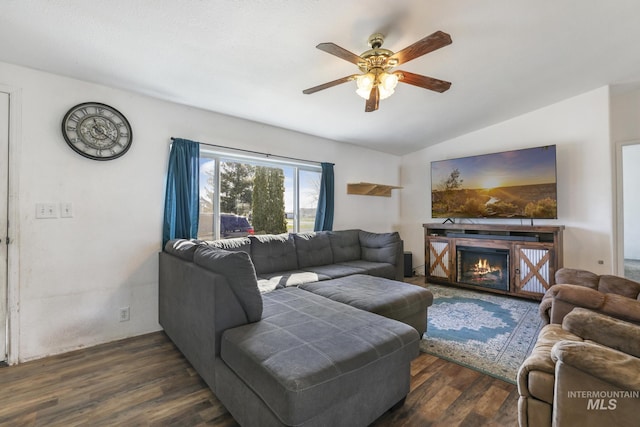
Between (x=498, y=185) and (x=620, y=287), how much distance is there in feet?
7.86

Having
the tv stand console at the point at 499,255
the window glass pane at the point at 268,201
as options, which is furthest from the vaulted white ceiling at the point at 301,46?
the tv stand console at the point at 499,255

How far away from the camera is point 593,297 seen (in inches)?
70.1

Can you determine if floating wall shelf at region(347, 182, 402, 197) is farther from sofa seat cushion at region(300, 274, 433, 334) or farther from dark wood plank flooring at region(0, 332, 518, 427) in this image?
dark wood plank flooring at region(0, 332, 518, 427)

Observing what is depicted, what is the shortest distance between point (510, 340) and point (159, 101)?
4094 millimetres

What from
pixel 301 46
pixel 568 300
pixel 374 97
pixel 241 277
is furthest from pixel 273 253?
pixel 568 300

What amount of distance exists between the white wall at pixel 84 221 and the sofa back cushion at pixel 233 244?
1.89 feet

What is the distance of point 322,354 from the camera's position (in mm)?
1311

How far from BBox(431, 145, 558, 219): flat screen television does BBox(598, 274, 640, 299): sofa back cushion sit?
1951 millimetres

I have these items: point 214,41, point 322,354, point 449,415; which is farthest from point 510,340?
point 214,41

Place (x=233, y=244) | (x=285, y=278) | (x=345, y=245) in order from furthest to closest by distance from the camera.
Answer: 1. (x=345, y=245)
2. (x=233, y=244)
3. (x=285, y=278)

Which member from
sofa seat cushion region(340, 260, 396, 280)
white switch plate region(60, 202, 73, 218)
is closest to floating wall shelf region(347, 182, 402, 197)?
sofa seat cushion region(340, 260, 396, 280)

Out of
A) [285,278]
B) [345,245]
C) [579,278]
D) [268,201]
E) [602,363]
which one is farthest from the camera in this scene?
[345,245]

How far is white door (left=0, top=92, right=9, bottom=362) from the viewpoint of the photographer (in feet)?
7.05

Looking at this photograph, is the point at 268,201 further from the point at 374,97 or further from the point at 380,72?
the point at 380,72
